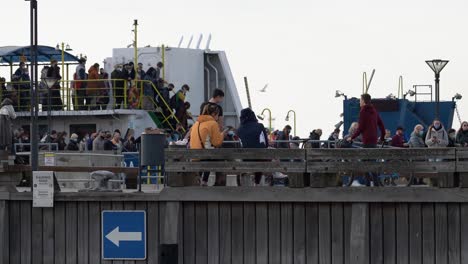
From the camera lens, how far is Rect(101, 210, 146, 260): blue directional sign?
74.2 feet

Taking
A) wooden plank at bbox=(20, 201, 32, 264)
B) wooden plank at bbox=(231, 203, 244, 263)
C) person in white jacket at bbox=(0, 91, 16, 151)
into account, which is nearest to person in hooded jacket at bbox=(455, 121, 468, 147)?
person in white jacket at bbox=(0, 91, 16, 151)

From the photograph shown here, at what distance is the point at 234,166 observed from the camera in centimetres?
2208

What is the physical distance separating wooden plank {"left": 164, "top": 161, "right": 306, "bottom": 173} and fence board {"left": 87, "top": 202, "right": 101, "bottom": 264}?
1.39 metres

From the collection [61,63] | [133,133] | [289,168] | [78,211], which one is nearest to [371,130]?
[289,168]

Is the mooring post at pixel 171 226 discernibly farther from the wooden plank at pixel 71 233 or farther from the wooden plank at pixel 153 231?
the wooden plank at pixel 71 233

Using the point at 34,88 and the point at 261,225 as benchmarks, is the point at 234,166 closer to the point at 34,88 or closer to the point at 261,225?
the point at 261,225

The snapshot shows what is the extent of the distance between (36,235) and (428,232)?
5.98 metres

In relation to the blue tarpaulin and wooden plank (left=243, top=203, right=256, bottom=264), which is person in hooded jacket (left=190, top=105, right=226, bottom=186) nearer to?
wooden plank (left=243, top=203, right=256, bottom=264)

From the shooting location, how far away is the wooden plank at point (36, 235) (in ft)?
76.2

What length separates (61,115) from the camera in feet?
120

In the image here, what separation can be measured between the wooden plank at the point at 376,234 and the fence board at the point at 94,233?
412 centimetres

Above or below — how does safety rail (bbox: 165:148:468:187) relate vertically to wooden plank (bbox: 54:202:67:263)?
above

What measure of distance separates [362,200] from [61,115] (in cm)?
1623

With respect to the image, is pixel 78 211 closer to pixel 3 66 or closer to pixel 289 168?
pixel 289 168
